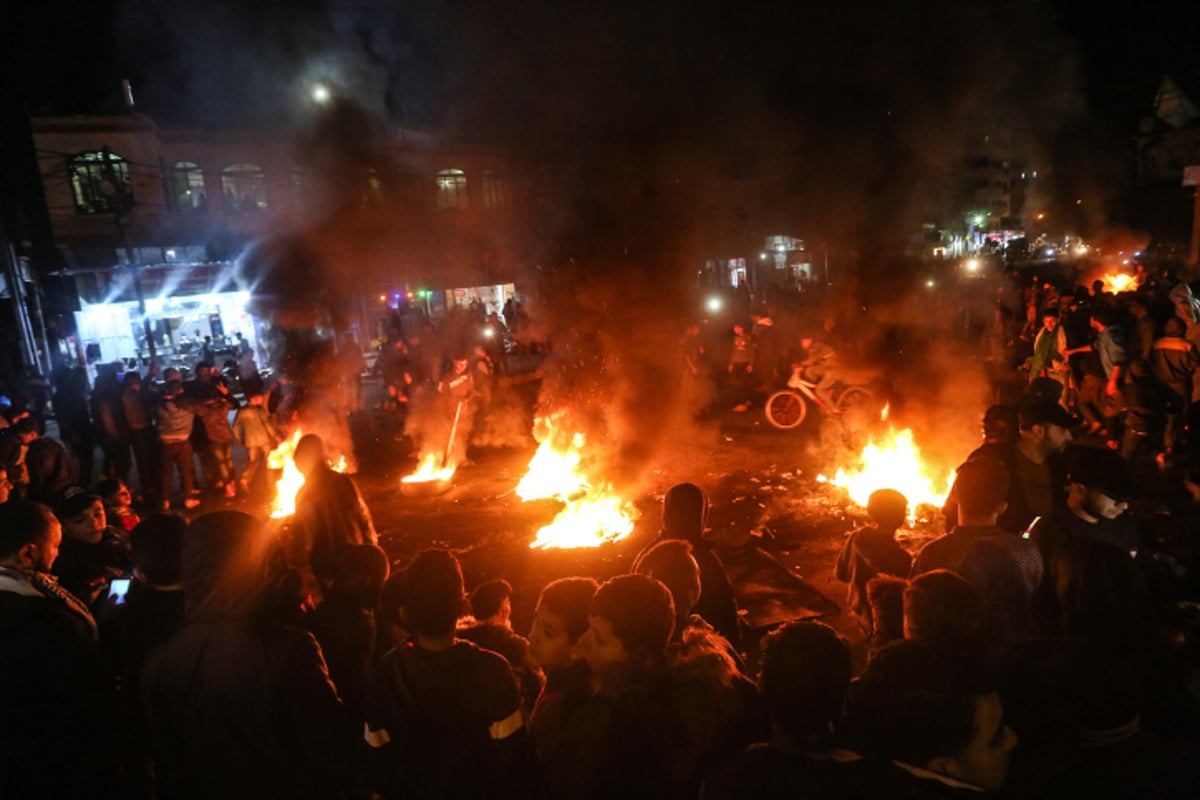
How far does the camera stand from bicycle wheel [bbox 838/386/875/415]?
395 inches

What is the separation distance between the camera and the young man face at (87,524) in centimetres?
387

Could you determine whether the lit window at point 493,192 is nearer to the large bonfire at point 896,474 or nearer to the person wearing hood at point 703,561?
the large bonfire at point 896,474

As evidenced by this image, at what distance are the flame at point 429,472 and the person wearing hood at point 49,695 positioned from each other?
6.47 meters

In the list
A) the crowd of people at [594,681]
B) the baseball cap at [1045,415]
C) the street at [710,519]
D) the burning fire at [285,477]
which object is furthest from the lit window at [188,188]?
the baseball cap at [1045,415]

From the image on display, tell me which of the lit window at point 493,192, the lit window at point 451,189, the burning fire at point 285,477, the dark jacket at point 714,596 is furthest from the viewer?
the lit window at point 451,189

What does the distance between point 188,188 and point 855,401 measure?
86.3 ft

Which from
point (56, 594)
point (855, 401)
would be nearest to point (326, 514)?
point (56, 594)

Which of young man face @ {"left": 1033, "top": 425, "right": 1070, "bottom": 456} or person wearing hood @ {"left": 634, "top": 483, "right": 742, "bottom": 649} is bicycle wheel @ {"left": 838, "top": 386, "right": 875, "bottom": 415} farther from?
person wearing hood @ {"left": 634, "top": 483, "right": 742, "bottom": 649}

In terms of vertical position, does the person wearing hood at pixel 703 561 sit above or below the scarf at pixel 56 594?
below

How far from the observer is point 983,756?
2020 millimetres

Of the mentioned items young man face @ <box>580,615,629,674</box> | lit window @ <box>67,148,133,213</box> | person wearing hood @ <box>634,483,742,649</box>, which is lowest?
person wearing hood @ <box>634,483,742,649</box>

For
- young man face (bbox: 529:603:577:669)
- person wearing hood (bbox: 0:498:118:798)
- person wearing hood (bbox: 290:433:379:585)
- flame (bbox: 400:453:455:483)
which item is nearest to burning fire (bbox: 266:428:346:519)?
flame (bbox: 400:453:455:483)

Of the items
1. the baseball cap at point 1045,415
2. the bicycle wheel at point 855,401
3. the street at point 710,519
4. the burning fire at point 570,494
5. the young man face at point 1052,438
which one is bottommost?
the street at point 710,519

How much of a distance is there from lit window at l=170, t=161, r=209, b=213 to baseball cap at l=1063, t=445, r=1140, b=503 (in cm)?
2996
